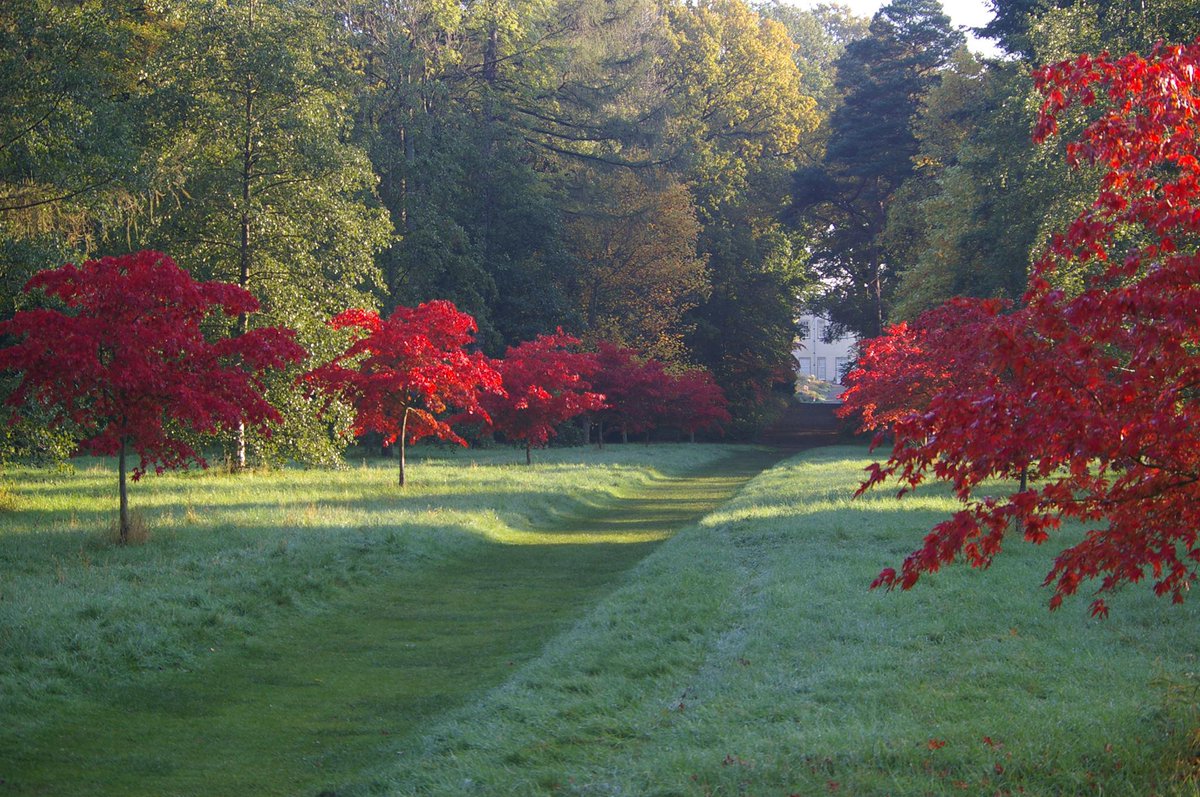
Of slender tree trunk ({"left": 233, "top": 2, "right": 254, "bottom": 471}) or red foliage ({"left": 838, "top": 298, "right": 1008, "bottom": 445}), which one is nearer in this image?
red foliage ({"left": 838, "top": 298, "right": 1008, "bottom": 445})

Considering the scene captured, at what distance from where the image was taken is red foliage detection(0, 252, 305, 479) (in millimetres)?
10711

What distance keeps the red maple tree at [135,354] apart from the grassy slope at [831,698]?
→ 513 centimetres

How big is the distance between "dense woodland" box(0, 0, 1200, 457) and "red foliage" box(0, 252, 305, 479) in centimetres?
370

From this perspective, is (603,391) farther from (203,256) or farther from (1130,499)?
(1130,499)

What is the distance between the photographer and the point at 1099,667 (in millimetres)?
7023

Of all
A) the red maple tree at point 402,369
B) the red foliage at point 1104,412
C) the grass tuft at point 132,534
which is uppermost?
the red maple tree at point 402,369

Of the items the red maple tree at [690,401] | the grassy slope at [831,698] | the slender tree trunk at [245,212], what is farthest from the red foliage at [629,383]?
the grassy slope at [831,698]

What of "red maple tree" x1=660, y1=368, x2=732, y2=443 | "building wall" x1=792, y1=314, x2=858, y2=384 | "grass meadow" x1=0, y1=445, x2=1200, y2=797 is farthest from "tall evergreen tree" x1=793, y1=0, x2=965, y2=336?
"building wall" x1=792, y1=314, x2=858, y2=384

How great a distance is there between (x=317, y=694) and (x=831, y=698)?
3.72 metres

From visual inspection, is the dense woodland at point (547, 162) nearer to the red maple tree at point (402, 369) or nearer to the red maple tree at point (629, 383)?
the red maple tree at point (402, 369)

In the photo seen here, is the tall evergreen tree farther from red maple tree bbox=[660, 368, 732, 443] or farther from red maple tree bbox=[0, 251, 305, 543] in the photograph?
red maple tree bbox=[0, 251, 305, 543]

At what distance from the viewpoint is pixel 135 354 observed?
428 inches

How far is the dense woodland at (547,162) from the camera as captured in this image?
18641mm

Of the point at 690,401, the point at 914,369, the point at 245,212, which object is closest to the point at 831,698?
the point at 914,369
